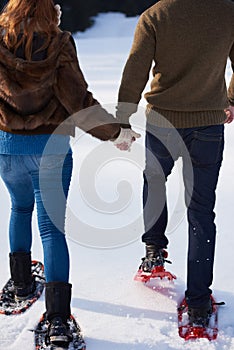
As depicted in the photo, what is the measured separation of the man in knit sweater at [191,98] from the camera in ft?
7.48

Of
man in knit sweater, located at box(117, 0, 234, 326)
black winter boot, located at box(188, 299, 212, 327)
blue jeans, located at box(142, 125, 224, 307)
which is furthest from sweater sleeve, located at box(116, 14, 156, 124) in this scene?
black winter boot, located at box(188, 299, 212, 327)

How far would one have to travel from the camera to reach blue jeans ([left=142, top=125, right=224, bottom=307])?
2.41 metres

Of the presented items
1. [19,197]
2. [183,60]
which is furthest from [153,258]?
[183,60]

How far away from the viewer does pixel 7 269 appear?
9.95 feet

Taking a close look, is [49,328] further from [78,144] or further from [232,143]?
[232,143]

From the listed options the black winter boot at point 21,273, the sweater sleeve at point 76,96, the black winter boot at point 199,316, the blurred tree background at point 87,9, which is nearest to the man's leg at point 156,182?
the sweater sleeve at point 76,96

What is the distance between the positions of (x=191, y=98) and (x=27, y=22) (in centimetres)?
72

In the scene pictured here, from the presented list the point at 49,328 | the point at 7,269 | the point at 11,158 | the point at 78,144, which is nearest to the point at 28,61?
the point at 11,158

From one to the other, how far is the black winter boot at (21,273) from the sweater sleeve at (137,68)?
2.57 feet

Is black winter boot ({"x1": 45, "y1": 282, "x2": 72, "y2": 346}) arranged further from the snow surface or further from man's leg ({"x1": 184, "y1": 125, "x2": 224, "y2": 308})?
man's leg ({"x1": 184, "y1": 125, "x2": 224, "y2": 308})

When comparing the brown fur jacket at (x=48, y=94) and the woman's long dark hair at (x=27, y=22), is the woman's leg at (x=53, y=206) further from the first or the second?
the woman's long dark hair at (x=27, y=22)

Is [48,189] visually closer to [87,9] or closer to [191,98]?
[191,98]

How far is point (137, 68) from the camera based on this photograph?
2391 mm

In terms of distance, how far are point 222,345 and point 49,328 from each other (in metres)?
0.70
